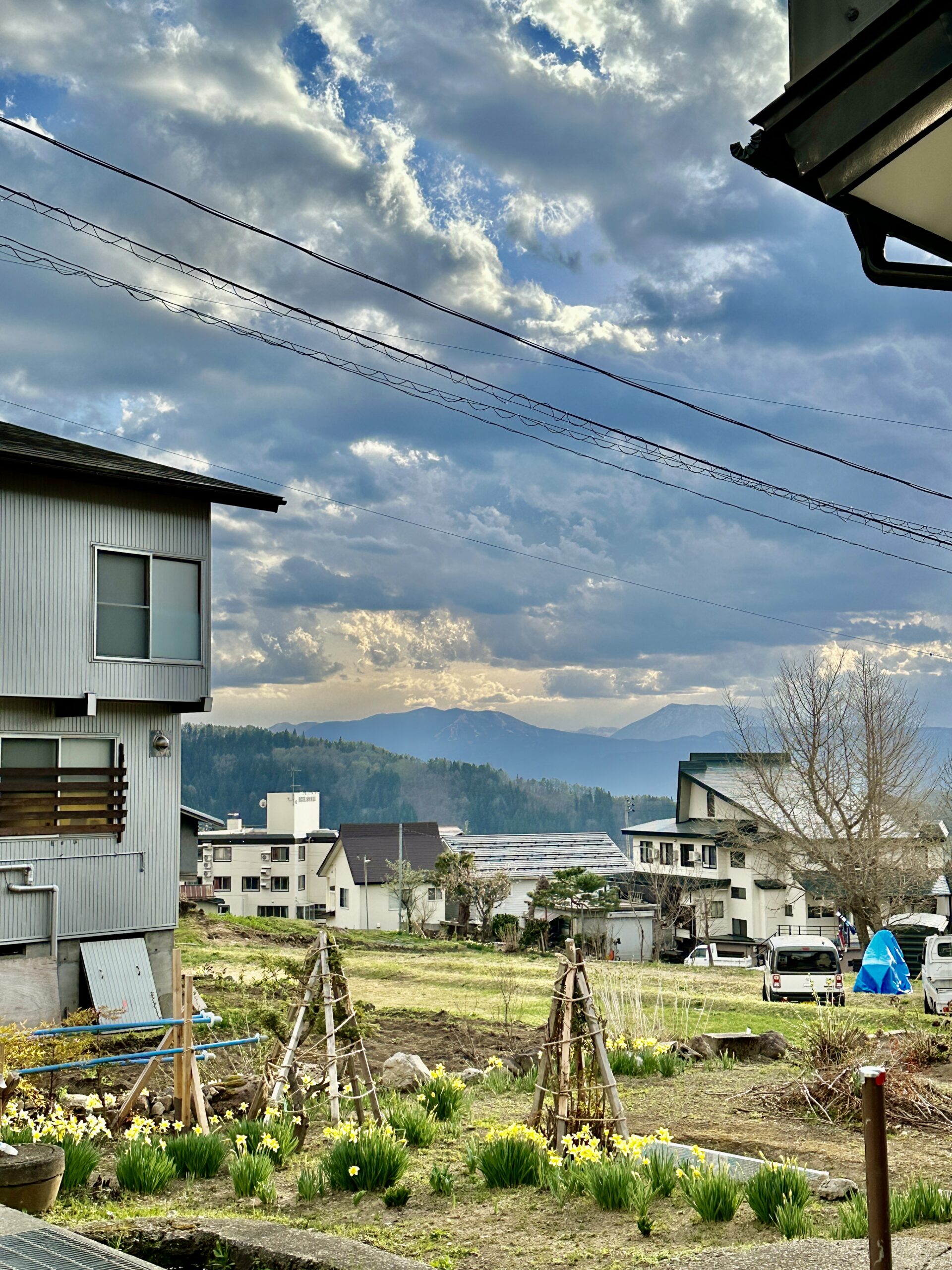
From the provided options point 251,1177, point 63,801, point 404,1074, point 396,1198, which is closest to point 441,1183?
point 396,1198

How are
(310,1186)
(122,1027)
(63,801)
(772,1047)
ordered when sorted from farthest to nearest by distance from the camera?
(63,801) → (772,1047) → (122,1027) → (310,1186)

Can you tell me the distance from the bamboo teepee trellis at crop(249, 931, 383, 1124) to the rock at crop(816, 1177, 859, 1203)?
3451mm

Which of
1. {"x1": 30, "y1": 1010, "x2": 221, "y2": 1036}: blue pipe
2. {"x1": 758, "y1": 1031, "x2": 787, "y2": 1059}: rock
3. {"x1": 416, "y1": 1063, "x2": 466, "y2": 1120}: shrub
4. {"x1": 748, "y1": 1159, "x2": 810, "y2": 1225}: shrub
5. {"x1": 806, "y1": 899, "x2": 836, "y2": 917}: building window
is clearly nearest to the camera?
{"x1": 748, "y1": 1159, "x2": 810, "y2": 1225}: shrub

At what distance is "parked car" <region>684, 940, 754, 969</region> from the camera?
3769cm

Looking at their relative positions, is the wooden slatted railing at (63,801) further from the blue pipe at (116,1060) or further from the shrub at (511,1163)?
the shrub at (511,1163)

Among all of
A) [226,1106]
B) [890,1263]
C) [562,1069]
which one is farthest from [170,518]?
[890,1263]

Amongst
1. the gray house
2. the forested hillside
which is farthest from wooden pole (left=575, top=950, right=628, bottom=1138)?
the forested hillside

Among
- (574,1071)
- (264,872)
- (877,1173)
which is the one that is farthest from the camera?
(264,872)

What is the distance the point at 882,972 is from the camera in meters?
20.7

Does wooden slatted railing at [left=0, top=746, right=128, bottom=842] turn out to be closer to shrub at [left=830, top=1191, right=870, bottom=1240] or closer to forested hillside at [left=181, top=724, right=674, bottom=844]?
shrub at [left=830, top=1191, right=870, bottom=1240]

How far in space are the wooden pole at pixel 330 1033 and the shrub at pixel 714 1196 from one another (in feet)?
11.5

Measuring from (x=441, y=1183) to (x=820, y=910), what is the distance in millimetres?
39581

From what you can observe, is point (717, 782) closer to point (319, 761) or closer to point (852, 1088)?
point (852, 1088)

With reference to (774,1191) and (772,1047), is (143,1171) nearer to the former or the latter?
(774,1191)
